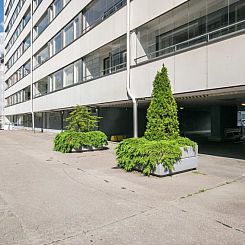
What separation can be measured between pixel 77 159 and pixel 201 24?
27.3ft

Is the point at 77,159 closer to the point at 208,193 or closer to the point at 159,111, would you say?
the point at 159,111

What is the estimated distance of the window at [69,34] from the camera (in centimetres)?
2317

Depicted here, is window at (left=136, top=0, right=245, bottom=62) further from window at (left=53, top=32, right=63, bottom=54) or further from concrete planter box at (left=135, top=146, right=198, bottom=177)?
window at (left=53, top=32, right=63, bottom=54)

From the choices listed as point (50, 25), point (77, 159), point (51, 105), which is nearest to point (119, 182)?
point (77, 159)

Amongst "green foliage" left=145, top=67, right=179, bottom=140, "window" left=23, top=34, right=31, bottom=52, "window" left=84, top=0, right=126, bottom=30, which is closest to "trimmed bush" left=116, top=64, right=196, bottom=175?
"green foliage" left=145, top=67, right=179, bottom=140

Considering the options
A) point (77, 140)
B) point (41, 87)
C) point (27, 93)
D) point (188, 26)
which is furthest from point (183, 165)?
point (27, 93)

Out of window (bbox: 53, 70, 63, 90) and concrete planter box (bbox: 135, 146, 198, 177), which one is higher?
window (bbox: 53, 70, 63, 90)

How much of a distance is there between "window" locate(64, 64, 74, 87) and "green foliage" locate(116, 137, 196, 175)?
51.1 feet

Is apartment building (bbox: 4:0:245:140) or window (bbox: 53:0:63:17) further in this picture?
window (bbox: 53:0:63:17)

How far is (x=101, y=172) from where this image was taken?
9.16 meters

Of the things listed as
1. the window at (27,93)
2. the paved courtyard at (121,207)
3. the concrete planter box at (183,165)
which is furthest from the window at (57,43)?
the concrete planter box at (183,165)

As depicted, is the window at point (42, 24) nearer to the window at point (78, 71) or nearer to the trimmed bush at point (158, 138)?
the window at point (78, 71)

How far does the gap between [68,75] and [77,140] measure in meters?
11.7

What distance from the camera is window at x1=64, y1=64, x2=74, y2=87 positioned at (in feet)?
77.0
